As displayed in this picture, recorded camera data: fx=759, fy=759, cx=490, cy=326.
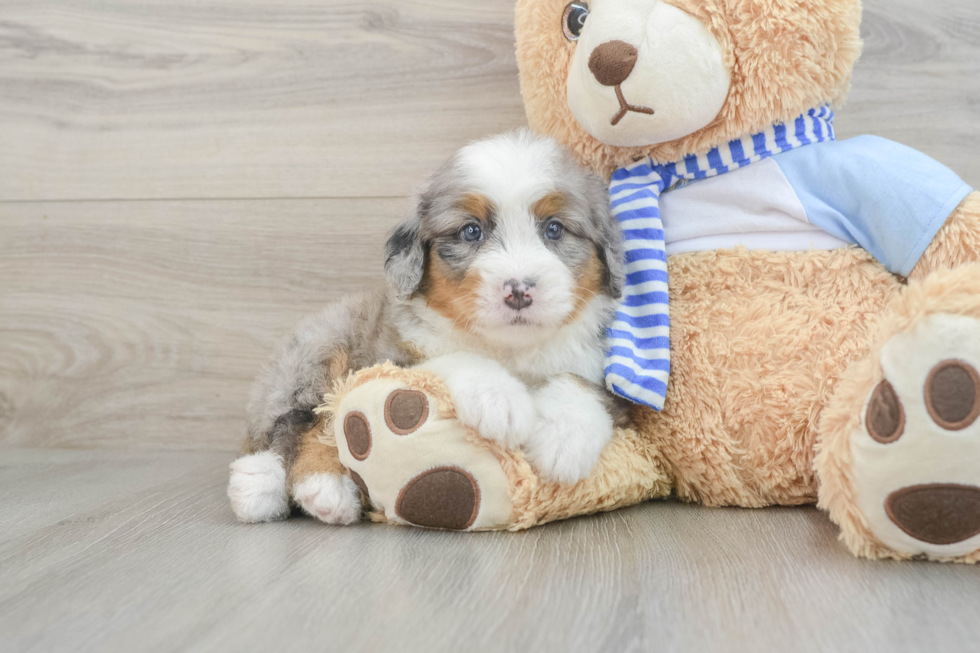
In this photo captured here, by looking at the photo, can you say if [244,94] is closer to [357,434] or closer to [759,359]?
[357,434]

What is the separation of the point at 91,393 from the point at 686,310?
74.9 inches

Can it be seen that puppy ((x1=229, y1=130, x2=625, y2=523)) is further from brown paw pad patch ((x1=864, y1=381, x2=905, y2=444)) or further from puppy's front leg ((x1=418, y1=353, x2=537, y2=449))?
brown paw pad patch ((x1=864, y1=381, x2=905, y2=444))

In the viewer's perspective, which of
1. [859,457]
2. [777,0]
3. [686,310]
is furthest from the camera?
[686,310]

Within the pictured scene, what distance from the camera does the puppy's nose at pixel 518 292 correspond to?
139 centimetres

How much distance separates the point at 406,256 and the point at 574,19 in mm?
618

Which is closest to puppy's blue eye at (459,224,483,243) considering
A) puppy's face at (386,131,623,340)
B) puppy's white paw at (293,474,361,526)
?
puppy's face at (386,131,623,340)

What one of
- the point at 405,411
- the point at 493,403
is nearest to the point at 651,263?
the point at 493,403

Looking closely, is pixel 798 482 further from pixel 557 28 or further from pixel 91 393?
pixel 91 393

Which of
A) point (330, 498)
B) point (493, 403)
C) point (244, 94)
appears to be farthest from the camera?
point (244, 94)

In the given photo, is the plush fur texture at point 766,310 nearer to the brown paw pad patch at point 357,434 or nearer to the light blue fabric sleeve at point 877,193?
the light blue fabric sleeve at point 877,193

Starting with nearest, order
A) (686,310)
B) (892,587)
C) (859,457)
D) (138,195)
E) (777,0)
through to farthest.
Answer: (892,587) → (859,457) → (777,0) → (686,310) → (138,195)

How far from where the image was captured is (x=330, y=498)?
1.55 meters

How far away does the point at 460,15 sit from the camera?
7.14ft

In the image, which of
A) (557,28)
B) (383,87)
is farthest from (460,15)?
(557,28)
